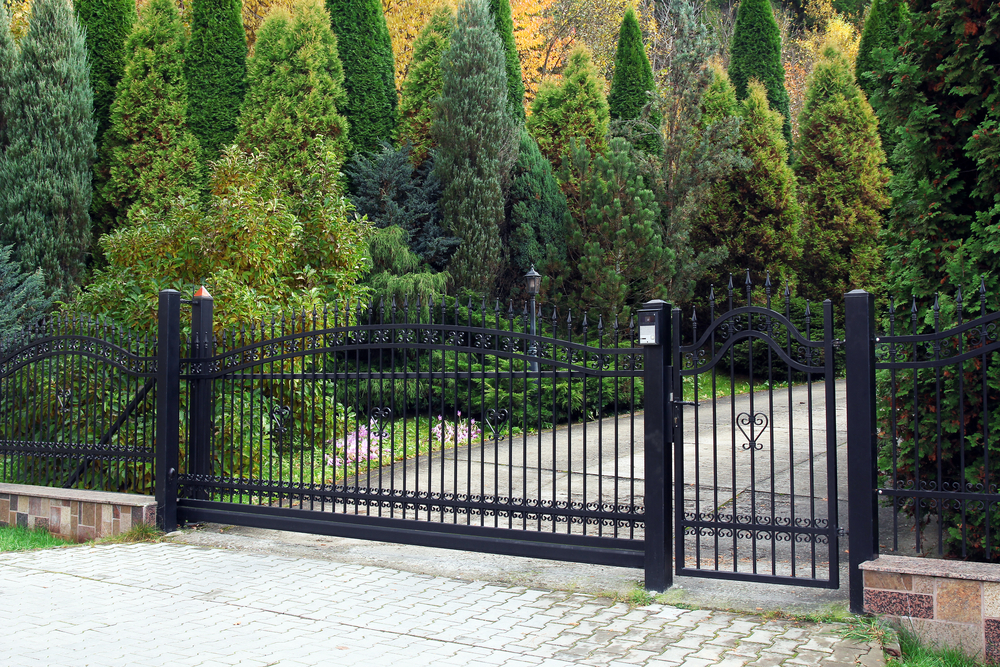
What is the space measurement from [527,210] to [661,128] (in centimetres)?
386

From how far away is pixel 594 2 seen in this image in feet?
89.9

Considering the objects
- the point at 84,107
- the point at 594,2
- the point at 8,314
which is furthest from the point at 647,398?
the point at 594,2

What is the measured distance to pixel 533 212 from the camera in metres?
15.3

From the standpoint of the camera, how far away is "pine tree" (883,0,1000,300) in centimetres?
500

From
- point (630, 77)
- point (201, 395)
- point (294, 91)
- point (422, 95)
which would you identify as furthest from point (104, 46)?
point (201, 395)

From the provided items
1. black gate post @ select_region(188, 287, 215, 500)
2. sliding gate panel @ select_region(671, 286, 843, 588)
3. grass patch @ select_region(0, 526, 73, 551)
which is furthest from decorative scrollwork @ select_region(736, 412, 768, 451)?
grass patch @ select_region(0, 526, 73, 551)

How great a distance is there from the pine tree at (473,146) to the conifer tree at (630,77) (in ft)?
14.6

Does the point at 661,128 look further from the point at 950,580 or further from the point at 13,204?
the point at 950,580

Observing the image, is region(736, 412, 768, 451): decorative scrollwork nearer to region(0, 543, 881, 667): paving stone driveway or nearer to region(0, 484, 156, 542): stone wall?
region(0, 543, 881, 667): paving stone driveway

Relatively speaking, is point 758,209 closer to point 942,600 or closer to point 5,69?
point 942,600

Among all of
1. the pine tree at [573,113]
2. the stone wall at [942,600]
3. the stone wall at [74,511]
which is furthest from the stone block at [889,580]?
the pine tree at [573,113]

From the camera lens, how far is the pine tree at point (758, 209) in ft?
55.0

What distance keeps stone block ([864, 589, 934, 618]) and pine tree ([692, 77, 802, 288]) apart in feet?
41.6

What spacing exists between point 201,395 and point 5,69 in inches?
407
